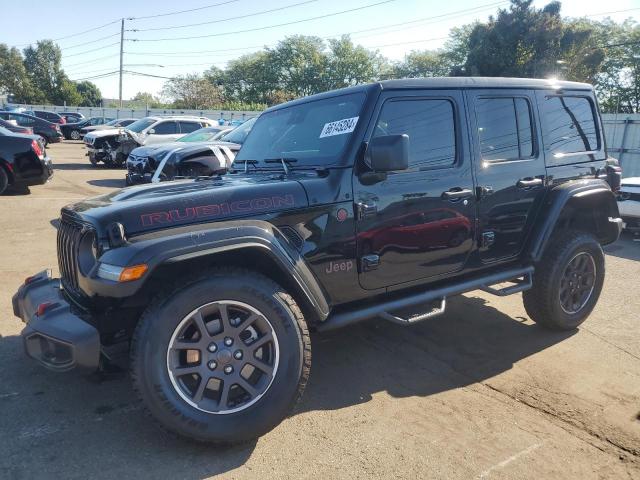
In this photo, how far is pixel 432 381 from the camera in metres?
3.44

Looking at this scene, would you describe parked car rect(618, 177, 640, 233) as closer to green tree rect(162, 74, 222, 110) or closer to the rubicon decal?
the rubicon decal

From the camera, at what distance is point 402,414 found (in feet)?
9.89

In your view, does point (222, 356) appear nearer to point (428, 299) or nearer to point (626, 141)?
point (428, 299)

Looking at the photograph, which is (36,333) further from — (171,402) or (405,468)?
(405,468)

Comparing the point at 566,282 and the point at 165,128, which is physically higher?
the point at 165,128

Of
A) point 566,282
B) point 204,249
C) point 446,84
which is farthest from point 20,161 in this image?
point 566,282

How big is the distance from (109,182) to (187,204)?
10989 millimetres

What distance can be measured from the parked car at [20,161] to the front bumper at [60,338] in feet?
25.8

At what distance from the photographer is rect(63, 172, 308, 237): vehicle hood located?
8.52ft

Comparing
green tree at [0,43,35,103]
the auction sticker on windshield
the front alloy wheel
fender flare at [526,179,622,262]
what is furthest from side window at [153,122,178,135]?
green tree at [0,43,35,103]

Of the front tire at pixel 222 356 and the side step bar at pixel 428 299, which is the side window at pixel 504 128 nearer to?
the side step bar at pixel 428 299

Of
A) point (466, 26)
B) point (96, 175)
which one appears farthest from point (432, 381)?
point (466, 26)

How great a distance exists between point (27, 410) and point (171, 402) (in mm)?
1089

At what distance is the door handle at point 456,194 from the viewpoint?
3.44 metres
